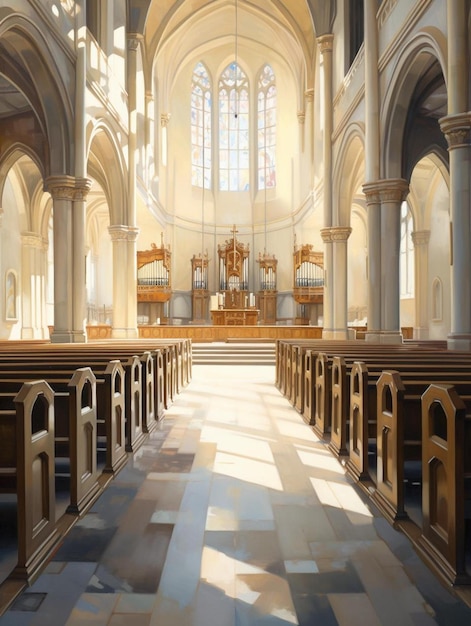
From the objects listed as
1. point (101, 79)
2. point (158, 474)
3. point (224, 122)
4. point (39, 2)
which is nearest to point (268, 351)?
point (101, 79)

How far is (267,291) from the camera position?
78.6ft

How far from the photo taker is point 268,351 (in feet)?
46.5

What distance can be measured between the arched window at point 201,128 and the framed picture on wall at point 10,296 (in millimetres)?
11345

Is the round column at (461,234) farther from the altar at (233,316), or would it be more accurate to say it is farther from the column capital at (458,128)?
the altar at (233,316)

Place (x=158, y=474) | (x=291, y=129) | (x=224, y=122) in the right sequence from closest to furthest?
(x=158, y=474)
(x=291, y=129)
(x=224, y=122)

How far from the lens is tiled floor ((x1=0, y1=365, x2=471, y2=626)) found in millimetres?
2047

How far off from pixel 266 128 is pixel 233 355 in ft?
50.6

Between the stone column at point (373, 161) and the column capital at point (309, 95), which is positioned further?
the column capital at point (309, 95)

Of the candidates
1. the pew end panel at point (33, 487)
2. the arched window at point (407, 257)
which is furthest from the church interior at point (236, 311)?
the arched window at point (407, 257)

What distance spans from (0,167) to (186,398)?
30.8 feet

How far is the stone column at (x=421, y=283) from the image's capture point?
17359 millimetres

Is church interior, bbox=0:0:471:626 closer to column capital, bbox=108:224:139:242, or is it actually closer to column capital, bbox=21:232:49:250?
column capital, bbox=21:232:49:250

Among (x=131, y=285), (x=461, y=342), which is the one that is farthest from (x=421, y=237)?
(x=461, y=342)

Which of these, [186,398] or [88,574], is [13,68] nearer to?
[186,398]
